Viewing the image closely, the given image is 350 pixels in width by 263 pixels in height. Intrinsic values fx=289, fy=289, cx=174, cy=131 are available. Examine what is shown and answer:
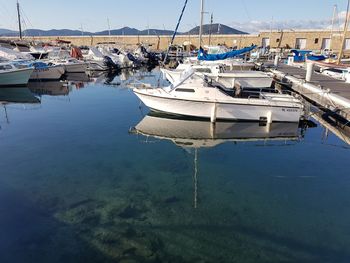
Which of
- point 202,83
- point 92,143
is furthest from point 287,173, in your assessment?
point 92,143

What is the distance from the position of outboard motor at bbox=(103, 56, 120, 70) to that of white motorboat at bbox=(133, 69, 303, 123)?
2478cm

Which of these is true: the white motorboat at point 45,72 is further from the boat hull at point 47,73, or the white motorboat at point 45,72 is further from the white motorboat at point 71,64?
the white motorboat at point 71,64

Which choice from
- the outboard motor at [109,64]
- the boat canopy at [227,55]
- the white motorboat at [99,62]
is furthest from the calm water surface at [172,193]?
the outboard motor at [109,64]

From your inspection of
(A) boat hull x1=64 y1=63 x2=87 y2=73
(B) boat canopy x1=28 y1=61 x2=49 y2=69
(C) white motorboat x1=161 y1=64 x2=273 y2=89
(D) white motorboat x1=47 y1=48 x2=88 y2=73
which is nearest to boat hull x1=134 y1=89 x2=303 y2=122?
(C) white motorboat x1=161 y1=64 x2=273 y2=89

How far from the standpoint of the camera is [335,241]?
6520 millimetres

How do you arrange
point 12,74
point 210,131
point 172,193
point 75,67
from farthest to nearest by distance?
point 75,67
point 12,74
point 210,131
point 172,193

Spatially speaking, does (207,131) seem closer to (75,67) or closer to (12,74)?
(12,74)

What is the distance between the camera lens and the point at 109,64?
38.3 m

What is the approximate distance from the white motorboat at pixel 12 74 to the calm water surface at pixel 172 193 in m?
10.6

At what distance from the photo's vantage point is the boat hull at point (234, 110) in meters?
14.6

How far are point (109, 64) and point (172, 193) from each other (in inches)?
1288

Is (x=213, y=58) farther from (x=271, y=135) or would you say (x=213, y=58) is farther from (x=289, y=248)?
(x=289, y=248)

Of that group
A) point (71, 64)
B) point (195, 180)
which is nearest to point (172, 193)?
point (195, 180)

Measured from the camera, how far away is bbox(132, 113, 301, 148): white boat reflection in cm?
1320
